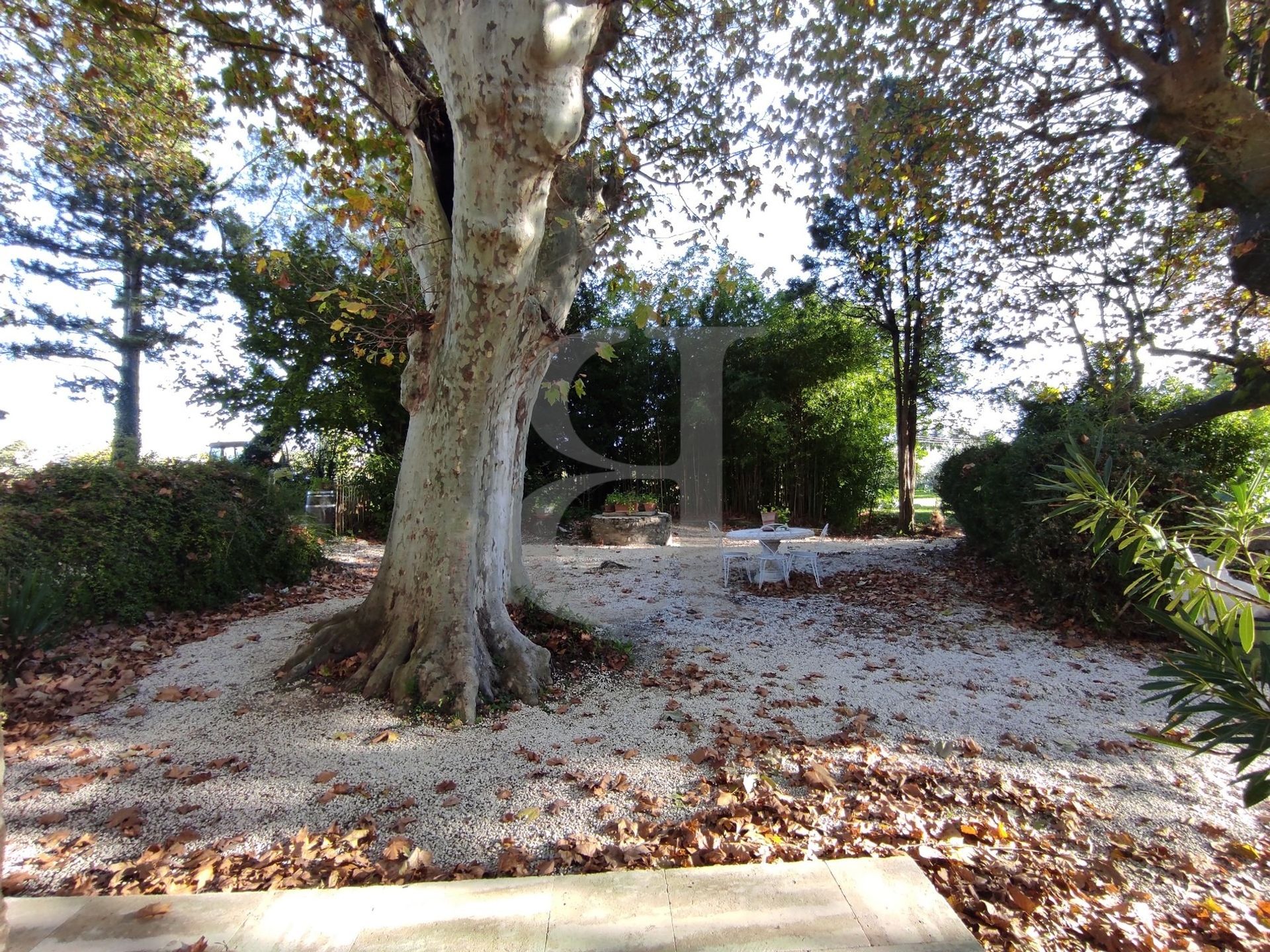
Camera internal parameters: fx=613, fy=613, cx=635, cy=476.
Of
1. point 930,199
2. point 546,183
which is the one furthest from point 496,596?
point 930,199

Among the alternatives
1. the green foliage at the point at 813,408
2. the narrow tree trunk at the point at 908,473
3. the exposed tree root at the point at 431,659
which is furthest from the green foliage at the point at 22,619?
the narrow tree trunk at the point at 908,473

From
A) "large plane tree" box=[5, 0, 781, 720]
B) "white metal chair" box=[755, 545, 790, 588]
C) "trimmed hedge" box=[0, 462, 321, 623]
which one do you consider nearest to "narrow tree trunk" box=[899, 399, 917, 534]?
"white metal chair" box=[755, 545, 790, 588]

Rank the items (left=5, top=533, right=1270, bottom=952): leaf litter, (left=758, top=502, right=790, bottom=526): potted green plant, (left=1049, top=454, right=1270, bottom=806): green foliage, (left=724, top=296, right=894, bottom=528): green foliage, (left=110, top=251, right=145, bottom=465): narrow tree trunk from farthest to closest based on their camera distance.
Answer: (left=110, top=251, right=145, bottom=465): narrow tree trunk < (left=724, top=296, right=894, bottom=528): green foliage < (left=758, top=502, right=790, bottom=526): potted green plant < (left=5, top=533, right=1270, bottom=952): leaf litter < (left=1049, top=454, right=1270, bottom=806): green foliage

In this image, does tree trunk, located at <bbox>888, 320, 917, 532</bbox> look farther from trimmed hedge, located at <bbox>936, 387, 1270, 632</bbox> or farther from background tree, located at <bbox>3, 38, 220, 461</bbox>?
background tree, located at <bbox>3, 38, 220, 461</bbox>

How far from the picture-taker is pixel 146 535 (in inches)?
197

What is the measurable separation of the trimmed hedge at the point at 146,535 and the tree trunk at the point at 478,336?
6.60ft

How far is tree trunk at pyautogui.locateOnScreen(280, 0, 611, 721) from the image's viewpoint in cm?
281

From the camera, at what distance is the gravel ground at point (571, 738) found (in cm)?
238

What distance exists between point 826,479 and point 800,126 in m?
8.41

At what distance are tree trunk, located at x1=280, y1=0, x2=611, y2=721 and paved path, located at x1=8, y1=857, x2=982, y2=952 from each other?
1499 millimetres

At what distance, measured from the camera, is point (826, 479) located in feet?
42.0

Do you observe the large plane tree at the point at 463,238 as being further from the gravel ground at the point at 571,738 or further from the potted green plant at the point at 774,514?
the potted green plant at the point at 774,514

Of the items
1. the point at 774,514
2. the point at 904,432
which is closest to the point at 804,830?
the point at 774,514

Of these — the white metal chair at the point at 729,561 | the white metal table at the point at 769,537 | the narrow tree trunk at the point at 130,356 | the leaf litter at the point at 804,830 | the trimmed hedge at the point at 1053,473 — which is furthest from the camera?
the narrow tree trunk at the point at 130,356
